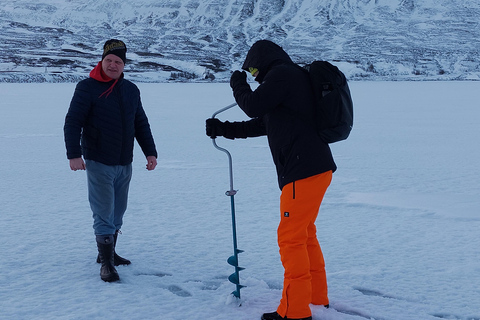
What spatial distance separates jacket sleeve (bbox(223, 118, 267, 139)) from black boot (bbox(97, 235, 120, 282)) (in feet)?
3.08

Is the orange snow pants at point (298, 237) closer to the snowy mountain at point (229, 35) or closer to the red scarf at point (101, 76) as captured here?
the red scarf at point (101, 76)

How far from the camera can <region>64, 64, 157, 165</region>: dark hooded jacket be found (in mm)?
2889

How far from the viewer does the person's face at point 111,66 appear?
9.66 feet

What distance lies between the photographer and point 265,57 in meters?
2.41

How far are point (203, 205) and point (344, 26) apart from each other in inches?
4795

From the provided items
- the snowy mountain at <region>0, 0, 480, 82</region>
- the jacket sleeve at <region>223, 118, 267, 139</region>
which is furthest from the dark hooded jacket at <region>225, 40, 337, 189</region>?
the snowy mountain at <region>0, 0, 480, 82</region>

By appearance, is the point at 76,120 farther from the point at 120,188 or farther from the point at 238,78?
the point at 238,78

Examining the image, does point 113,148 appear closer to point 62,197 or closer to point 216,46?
point 62,197

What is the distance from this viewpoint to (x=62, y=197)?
16.7 ft

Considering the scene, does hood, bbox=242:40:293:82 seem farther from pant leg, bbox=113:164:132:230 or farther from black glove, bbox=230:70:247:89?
pant leg, bbox=113:164:132:230

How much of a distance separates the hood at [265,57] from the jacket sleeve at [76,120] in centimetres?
99

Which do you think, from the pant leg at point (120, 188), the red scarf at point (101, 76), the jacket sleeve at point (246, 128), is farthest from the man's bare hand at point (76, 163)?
the jacket sleeve at point (246, 128)

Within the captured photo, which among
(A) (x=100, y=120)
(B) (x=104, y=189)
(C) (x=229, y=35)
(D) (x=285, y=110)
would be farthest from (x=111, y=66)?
(C) (x=229, y=35)

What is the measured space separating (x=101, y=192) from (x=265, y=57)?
4.00 ft
